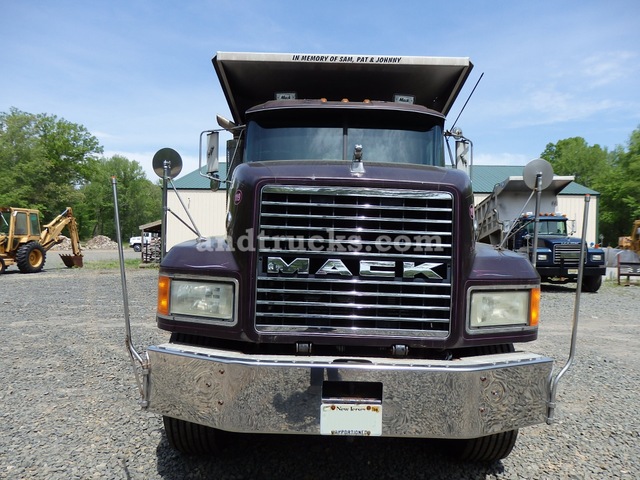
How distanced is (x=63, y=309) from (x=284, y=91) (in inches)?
290

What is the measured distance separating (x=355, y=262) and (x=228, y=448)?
1.73 metres

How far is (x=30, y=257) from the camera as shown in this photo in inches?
755

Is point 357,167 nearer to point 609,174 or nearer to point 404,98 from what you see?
point 404,98

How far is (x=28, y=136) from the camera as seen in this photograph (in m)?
50.6

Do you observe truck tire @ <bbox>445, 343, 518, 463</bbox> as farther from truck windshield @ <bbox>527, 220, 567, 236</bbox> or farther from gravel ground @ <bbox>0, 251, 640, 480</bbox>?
truck windshield @ <bbox>527, 220, 567, 236</bbox>

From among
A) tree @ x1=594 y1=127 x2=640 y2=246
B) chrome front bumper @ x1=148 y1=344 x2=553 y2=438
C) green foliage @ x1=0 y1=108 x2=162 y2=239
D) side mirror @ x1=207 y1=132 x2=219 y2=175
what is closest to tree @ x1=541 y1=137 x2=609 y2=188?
tree @ x1=594 y1=127 x2=640 y2=246

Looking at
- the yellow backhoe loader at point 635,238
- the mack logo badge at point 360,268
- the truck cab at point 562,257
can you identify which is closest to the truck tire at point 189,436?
the mack logo badge at point 360,268

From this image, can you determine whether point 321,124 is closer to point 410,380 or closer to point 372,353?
point 372,353

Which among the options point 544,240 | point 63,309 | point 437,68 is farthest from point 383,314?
point 544,240

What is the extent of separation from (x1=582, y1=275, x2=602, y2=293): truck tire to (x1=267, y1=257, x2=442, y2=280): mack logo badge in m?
13.7

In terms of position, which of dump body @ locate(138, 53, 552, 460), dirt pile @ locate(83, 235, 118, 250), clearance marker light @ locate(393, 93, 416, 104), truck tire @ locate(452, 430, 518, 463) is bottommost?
dirt pile @ locate(83, 235, 118, 250)

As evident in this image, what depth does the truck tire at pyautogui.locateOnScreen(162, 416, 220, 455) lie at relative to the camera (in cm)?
300

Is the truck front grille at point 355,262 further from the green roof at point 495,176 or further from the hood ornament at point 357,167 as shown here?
the green roof at point 495,176

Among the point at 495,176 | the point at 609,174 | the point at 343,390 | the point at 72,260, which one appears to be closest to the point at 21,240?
the point at 72,260
